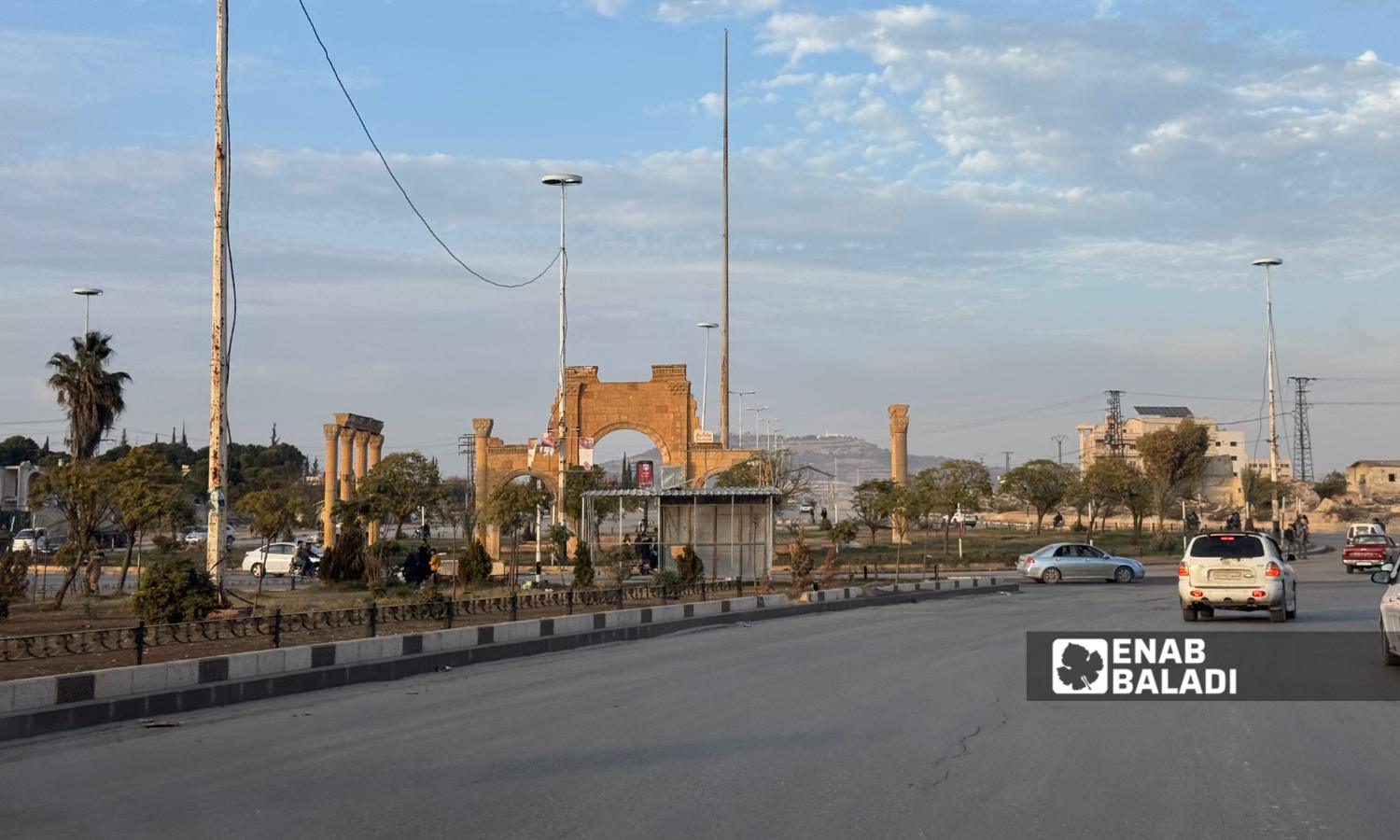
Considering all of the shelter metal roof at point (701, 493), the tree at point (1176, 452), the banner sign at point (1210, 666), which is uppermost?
the tree at point (1176, 452)

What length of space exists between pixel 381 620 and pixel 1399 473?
483 ft

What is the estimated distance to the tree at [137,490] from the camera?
3006 centimetres

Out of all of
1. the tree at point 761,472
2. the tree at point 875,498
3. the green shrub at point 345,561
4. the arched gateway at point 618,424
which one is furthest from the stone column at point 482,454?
the green shrub at point 345,561

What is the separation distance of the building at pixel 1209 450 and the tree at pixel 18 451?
317ft

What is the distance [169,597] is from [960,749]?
1296cm

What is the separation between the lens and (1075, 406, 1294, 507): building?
13950 cm

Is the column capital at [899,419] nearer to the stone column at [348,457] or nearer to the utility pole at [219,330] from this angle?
the stone column at [348,457]

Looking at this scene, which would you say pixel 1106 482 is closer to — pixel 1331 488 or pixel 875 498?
pixel 875 498

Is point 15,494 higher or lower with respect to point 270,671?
higher

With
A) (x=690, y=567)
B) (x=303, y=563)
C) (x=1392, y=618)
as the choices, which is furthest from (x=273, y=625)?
(x=303, y=563)

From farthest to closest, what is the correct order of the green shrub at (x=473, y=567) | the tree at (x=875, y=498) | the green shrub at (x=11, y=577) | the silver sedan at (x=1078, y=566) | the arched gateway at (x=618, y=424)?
1. the arched gateway at (x=618, y=424)
2. the tree at (x=875, y=498)
3. the silver sedan at (x=1078, y=566)
4. the green shrub at (x=473, y=567)
5. the green shrub at (x=11, y=577)

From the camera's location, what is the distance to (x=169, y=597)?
60.7 feet

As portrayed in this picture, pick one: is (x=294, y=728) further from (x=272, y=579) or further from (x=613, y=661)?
(x=272, y=579)

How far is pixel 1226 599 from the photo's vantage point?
21406mm
